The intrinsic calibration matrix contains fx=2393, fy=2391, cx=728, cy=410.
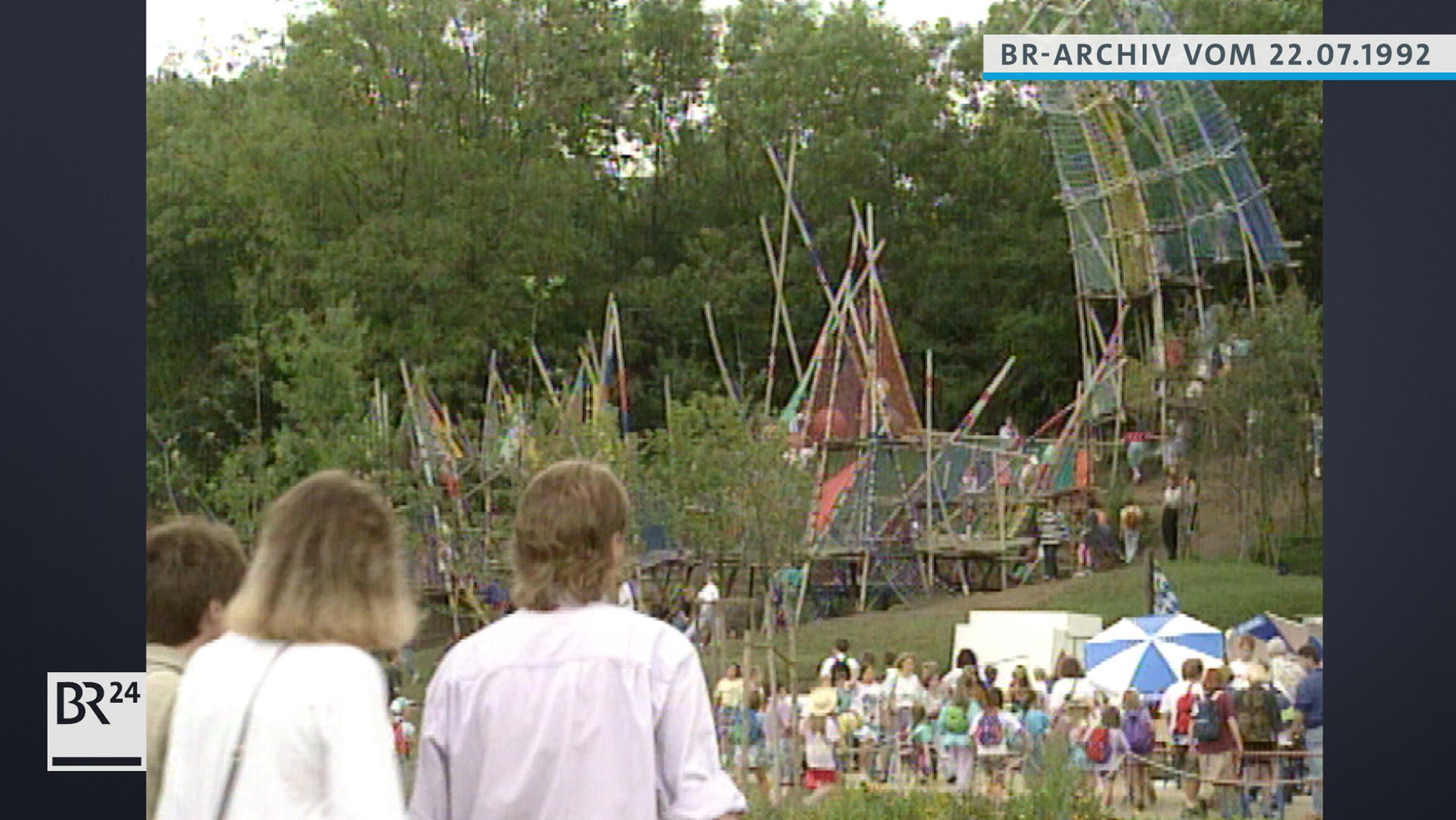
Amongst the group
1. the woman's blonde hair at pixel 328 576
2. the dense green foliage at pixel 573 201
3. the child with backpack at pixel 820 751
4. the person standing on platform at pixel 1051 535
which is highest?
the dense green foliage at pixel 573 201

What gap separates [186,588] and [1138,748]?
28.8ft

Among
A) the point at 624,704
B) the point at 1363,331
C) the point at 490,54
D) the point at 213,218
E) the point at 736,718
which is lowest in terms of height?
the point at 736,718

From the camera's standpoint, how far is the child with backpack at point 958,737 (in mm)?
10984

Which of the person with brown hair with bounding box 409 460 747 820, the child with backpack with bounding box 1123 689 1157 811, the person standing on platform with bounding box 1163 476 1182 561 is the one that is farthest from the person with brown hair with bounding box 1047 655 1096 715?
the person with brown hair with bounding box 409 460 747 820

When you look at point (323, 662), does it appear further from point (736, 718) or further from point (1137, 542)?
point (1137, 542)

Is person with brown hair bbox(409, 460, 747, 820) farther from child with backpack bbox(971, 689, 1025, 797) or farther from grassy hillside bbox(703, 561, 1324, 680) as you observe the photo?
grassy hillside bbox(703, 561, 1324, 680)

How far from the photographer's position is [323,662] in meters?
2.51

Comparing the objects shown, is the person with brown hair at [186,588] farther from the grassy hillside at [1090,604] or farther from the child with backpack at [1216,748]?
the grassy hillside at [1090,604]

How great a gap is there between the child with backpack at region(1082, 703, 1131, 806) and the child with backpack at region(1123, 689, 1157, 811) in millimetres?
30

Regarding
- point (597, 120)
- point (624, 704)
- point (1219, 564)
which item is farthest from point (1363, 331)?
point (597, 120)

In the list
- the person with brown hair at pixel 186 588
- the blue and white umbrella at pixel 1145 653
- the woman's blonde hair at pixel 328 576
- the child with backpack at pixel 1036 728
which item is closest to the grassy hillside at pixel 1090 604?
the blue and white umbrella at pixel 1145 653

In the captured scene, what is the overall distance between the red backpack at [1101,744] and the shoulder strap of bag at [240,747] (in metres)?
8.88

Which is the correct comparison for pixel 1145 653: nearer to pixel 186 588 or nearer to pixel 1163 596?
pixel 1163 596

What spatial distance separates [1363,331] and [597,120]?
36.0 feet
